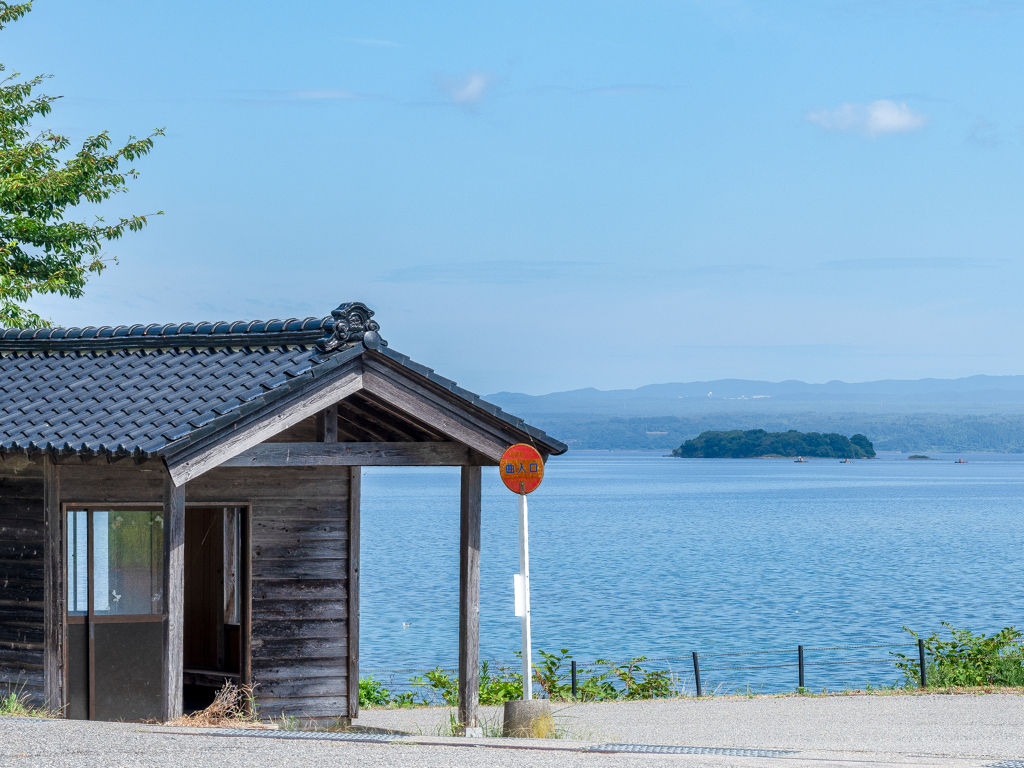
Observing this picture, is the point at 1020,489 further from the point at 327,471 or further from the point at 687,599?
the point at 327,471

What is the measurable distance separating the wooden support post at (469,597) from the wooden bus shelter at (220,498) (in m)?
0.02

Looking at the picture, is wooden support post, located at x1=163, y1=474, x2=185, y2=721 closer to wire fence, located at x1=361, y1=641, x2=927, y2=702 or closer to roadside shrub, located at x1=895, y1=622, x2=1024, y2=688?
wire fence, located at x1=361, y1=641, x2=927, y2=702

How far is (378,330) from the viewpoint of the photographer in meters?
10.8

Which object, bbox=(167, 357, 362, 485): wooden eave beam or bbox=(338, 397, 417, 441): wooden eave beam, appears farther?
bbox=(338, 397, 417, 441): wooden eave beam

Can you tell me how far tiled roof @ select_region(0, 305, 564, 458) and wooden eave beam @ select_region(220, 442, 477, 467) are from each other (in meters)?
0.52

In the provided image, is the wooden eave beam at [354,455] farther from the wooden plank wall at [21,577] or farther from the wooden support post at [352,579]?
the wooden plank wall at [21,577]

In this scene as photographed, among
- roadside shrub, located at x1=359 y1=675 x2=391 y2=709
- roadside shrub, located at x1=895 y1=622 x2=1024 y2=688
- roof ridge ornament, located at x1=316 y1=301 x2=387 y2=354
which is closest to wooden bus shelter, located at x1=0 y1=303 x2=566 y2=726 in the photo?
roof ridge ornament, located at x1=316 y1=301 x2=387 y2=354

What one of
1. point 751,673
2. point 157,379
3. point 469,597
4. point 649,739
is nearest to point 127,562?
point 157,379

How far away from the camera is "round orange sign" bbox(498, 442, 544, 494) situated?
10953mm

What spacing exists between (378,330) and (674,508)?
10580cm

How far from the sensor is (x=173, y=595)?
9805mm

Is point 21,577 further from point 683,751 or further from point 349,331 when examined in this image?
point 683,751

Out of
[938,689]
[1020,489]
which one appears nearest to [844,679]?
[938,689]

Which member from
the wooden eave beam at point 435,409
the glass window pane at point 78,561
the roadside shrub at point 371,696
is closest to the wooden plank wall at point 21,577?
the glass window pane at point 78,561
